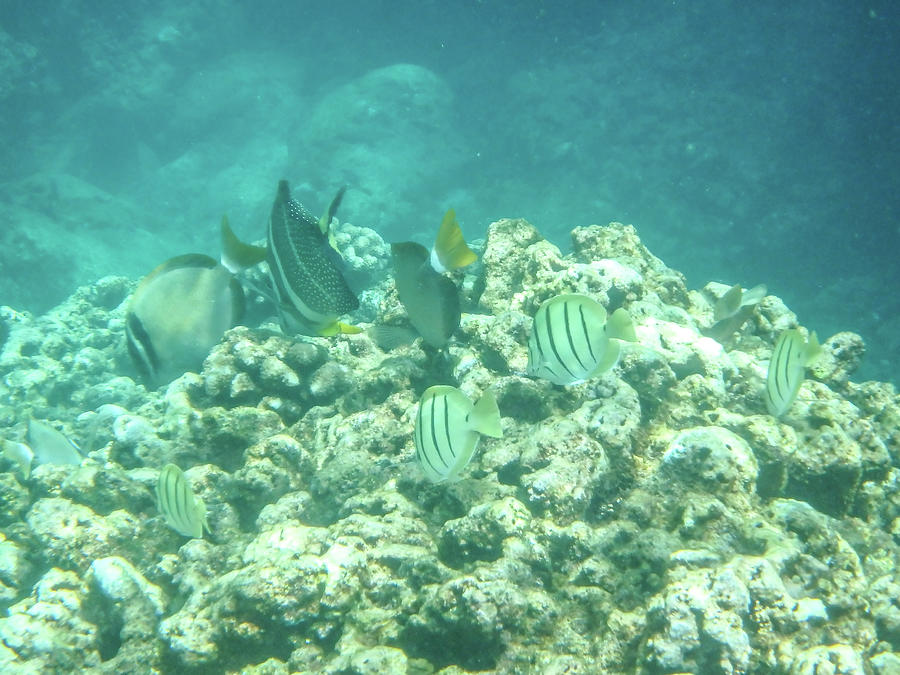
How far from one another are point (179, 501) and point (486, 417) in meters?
1.99

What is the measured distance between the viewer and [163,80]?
83.1 ft

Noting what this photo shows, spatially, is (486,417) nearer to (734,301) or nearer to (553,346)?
(553,346)

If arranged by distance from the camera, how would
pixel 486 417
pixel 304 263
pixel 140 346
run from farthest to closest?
pixel 140 346, pixel 304 263, pixel 486 417

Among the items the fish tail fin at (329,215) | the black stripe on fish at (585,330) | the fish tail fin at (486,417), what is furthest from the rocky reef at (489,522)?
the fish tail fin at (329,215)

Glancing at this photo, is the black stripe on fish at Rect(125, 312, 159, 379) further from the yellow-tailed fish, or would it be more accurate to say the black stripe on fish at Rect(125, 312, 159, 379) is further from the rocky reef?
the rocky reef

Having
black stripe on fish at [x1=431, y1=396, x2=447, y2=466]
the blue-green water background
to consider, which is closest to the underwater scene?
black stripe on fish at [x1=431, y1=396, x2=447, y2=466]

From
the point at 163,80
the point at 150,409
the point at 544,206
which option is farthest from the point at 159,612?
the point at 163,80

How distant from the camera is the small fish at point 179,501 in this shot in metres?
2.85

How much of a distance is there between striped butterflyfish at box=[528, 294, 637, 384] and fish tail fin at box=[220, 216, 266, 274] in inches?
73.7

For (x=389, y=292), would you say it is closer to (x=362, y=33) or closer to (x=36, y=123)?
(x=36, y=123)

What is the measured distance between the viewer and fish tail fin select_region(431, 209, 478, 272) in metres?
2.70

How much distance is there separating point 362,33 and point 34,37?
15.6 m

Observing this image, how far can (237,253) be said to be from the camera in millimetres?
3238

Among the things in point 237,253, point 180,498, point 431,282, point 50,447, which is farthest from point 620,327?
point 50,447
